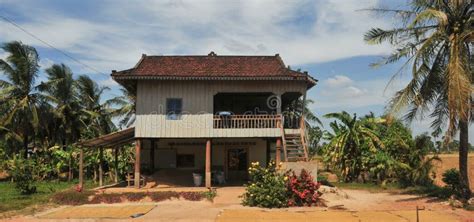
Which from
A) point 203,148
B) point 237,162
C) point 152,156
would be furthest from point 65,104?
point 237,162

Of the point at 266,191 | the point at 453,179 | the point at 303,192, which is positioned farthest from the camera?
the point at 453,179

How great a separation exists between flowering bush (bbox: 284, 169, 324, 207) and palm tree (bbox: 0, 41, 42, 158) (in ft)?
64.8

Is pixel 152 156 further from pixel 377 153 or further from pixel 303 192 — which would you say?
pixel 377 153

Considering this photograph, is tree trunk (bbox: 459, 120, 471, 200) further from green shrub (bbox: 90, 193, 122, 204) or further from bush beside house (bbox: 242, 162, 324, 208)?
green shrub (bbox: 90, 193, 122, 204)

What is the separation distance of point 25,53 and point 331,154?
821 inches

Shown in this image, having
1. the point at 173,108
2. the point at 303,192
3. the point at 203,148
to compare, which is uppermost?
the point at 173,108

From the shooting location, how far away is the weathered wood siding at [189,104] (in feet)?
65.2

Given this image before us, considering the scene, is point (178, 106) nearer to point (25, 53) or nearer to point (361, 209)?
point (361, 209)

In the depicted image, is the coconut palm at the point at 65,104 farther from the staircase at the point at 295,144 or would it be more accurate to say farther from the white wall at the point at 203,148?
the staircase at the point at 295,144

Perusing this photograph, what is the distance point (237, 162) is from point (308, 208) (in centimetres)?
938

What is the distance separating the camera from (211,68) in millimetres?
21031

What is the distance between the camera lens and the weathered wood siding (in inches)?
782

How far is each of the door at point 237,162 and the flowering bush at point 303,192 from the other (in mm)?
8069

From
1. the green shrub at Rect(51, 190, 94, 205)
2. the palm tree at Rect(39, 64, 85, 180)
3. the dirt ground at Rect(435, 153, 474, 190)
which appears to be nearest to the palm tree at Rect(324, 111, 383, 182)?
the dirt ground at Rect(435, 153, 474, 190)
